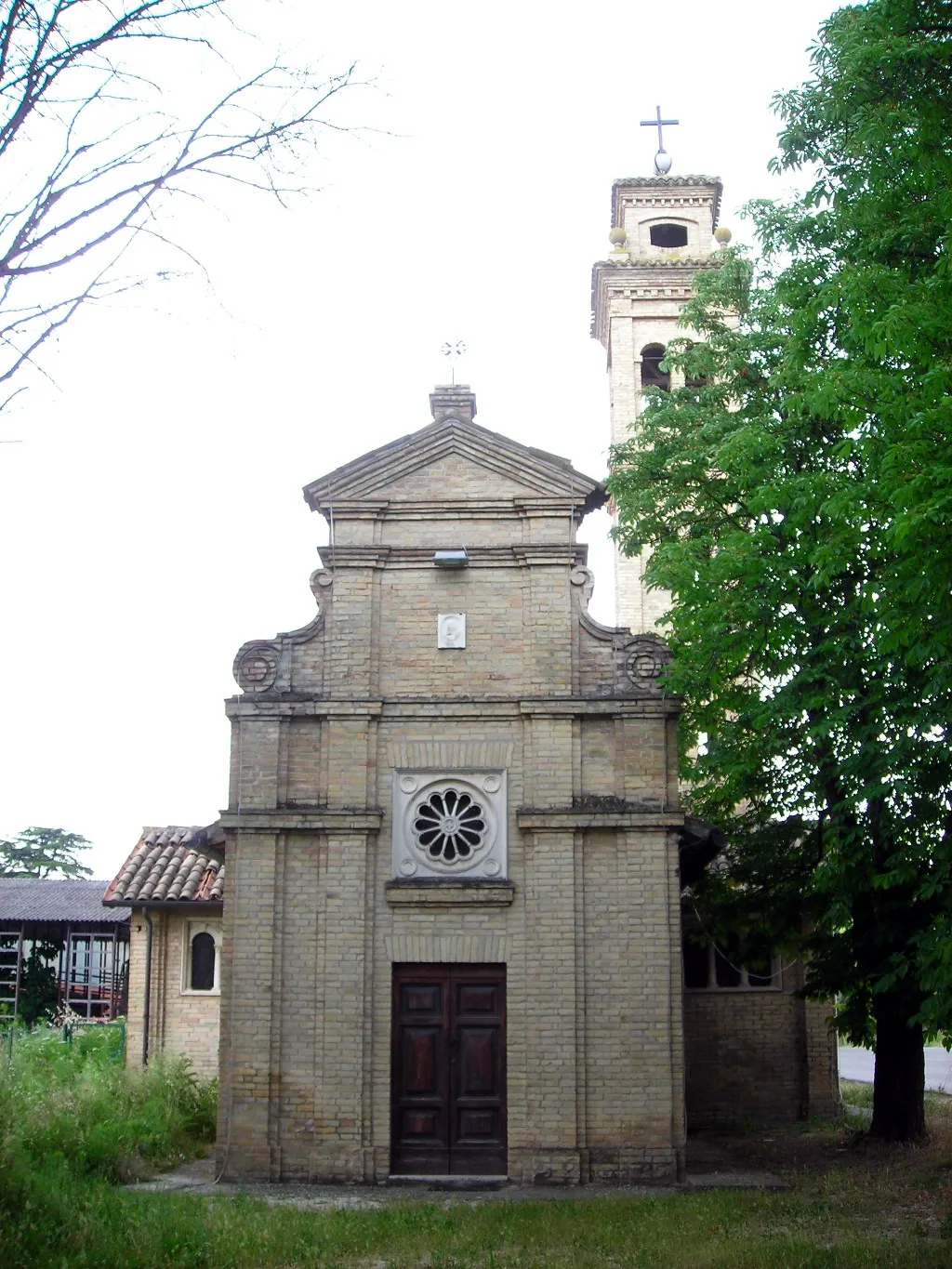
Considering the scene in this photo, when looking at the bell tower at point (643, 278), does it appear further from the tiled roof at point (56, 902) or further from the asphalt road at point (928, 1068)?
the tiled roof at point (56, 902)

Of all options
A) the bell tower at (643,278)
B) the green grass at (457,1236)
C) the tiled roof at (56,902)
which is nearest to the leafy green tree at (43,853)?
the tiled roof at (56,902)

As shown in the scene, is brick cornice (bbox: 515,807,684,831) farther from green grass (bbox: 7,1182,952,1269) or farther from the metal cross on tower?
the metal cross on tower

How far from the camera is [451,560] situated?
15867mm

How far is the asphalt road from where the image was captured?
2989 centimetres

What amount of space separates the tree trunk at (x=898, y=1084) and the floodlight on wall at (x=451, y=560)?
807 centimetres

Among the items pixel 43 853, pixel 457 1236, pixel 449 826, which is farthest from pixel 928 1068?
→ pixel 43 853

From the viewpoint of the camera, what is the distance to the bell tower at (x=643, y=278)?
110 feet

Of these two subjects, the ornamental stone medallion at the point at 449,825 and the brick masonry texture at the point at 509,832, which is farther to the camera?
the ornamental stone medallion at the point at 449,825

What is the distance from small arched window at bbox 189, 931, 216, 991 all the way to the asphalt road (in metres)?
12.3

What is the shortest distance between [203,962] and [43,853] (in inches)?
1731

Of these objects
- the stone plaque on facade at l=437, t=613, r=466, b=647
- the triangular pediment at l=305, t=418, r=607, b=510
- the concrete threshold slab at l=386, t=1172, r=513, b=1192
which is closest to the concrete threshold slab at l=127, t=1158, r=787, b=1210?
the concrete threshold slab at l=386, t=1172, r=513, b=1192

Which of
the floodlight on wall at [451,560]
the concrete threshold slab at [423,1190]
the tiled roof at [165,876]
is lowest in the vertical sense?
the concrete threshold slab at [423,1190]

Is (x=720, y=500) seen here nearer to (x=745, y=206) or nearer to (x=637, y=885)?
(x=745, y=206)

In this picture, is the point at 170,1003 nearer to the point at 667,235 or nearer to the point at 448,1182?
the point at 448,1182
